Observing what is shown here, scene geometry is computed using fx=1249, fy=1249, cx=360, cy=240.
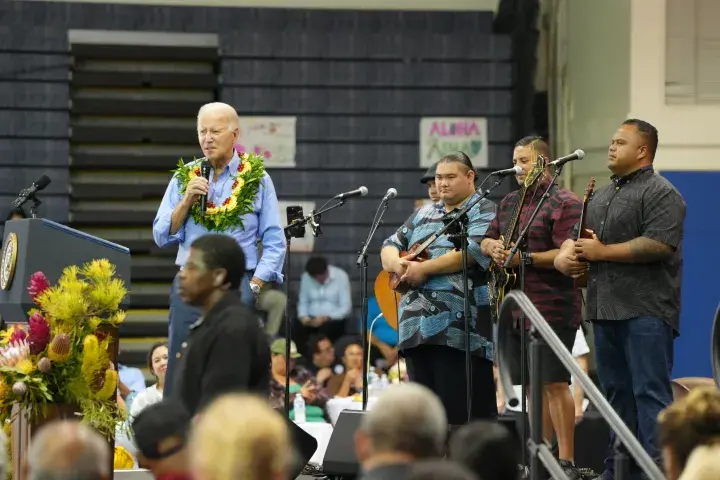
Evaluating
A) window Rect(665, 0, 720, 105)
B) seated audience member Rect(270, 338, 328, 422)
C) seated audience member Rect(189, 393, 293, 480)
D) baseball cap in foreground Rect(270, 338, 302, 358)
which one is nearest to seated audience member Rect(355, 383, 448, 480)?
seated audience member Rect(189, 393, 293, 480)

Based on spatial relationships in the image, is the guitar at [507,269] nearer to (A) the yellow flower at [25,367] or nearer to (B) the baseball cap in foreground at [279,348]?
(A) the yellow flower at [25,367]

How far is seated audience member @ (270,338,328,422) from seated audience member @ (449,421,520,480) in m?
4.81

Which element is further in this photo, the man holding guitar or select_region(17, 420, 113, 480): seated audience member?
the man holding guitar

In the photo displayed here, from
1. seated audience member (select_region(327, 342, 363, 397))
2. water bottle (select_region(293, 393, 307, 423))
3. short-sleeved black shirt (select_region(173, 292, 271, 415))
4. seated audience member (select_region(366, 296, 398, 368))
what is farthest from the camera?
seated audience member (select_region(366, 296, 398, 368))

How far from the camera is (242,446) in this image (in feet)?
8.57

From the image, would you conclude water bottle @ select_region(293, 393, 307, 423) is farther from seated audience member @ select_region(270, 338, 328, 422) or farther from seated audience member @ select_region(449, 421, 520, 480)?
seated audience member @ select_region(449, 421, 520, 480)

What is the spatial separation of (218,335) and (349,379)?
5424 millimetres

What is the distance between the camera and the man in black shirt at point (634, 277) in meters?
5.25

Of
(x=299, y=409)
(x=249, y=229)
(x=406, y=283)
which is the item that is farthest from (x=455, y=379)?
(x=299, y=409)

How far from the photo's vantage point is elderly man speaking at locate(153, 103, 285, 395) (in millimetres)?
5305

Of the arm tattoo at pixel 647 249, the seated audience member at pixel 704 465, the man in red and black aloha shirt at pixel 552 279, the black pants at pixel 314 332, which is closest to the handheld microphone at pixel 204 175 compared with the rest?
the man in red and black aloha shirt at pixel 552 279

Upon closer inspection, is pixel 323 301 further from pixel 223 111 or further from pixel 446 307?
pixel 223 111

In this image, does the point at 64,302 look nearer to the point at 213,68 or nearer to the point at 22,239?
the point at 22,239

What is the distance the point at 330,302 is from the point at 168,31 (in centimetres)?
286
